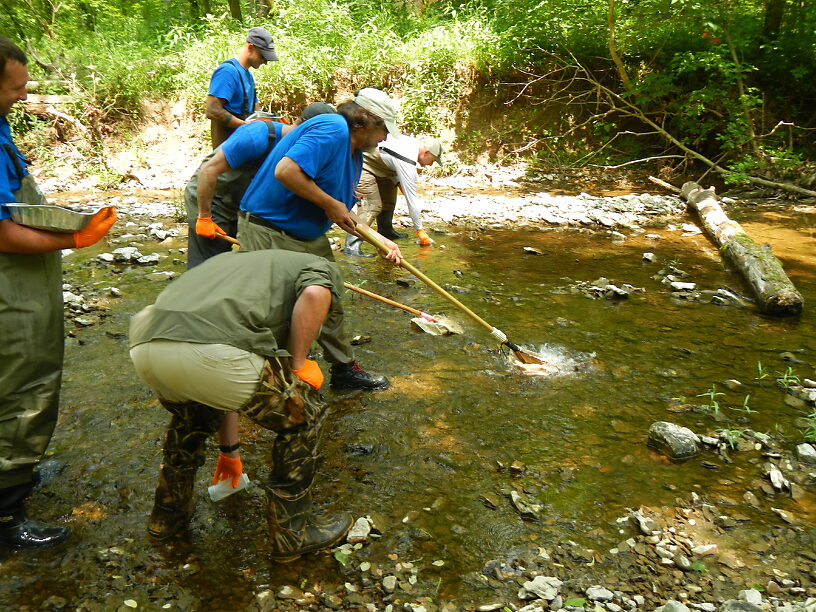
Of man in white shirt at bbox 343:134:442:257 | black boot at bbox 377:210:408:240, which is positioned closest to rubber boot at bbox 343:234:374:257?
man in white shirt at bbox 343:134:442:257

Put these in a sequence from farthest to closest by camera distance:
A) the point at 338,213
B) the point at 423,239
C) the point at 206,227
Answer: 1. the point at 423,239
2. the point at 206,227
3. the point at 338,213

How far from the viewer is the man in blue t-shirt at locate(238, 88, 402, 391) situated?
3.20 metres

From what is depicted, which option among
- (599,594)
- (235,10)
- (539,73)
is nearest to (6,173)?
(599,594)

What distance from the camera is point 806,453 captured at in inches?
131

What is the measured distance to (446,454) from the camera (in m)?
3.42

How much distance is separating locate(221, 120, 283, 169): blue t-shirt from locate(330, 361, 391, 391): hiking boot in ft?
4.99

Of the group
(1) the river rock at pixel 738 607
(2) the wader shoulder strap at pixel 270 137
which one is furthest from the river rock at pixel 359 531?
(2) the wader shoulder strap at pixel 270 137

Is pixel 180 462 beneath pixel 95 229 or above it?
beneath

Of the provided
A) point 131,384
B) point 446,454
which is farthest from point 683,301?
point 131,384

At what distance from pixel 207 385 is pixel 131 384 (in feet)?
7.70

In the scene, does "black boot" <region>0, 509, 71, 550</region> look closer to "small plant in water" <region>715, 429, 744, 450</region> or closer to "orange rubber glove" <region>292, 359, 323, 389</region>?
"orange rubber glove" <region>292, 359, 323, 389</region>

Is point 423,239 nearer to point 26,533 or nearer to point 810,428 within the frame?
point 810,428

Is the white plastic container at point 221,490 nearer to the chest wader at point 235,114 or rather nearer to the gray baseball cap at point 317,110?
the gray baseball cap at point 317,110

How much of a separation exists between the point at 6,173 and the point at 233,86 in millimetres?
2819
